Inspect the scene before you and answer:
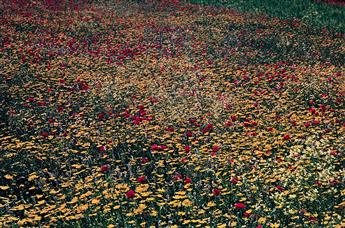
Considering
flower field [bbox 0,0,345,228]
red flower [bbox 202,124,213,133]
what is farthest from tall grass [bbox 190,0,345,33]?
red flower [bbox 202,124,213,133]

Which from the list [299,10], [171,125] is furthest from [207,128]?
[299,10]

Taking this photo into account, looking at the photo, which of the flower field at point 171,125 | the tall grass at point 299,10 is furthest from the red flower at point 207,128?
the tall grass at point 299,10

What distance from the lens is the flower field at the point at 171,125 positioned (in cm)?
548

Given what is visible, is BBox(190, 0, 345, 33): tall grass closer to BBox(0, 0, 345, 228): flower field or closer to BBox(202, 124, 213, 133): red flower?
BBox(0, 0, 345, 228): flower field

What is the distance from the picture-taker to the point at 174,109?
8.53m

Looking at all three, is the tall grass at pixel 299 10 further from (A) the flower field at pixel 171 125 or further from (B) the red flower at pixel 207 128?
(B) the red flower at pixel 207 128

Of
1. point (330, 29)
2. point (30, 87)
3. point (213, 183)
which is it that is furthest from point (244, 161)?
point (330, 29)

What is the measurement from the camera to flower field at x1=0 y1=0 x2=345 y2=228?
5.48 metres

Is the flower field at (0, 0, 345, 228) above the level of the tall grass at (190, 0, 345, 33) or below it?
below

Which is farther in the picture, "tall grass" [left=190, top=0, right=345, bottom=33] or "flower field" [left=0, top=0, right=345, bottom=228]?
"tall grass" [left=190, top=0, right=345, bottom=33]

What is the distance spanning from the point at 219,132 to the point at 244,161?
4.40ft

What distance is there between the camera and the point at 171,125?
26.1ft

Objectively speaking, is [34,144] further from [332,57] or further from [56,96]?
[332,57]

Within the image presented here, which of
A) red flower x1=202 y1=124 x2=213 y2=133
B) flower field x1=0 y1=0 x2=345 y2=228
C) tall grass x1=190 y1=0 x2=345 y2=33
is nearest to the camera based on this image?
flower field x1=0 y1=0 x2=345 y2=228
